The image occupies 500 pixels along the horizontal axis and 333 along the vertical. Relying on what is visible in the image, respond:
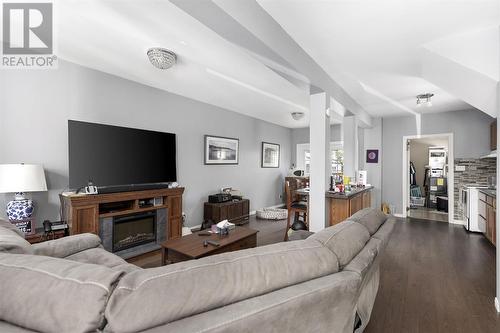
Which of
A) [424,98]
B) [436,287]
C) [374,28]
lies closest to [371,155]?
[424,98]

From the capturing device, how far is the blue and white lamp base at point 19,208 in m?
2.46

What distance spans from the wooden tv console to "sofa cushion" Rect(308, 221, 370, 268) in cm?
272

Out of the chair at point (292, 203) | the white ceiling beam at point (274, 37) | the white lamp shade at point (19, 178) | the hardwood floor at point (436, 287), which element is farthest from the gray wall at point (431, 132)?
the white lamp shade at point (19, 178)

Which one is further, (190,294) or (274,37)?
(274,37)

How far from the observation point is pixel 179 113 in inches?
171

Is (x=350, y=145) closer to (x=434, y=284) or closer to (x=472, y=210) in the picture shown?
(x=472, y=210)

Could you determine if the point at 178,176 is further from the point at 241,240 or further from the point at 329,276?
the point at 329,276

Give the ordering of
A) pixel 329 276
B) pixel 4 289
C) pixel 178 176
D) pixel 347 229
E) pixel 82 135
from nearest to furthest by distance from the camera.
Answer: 1. pixel 4 289
2. pixel 329 276
3. pixel 347 229
4. pixel 82 135
5. pixel 178 176

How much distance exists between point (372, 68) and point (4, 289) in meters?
Result: 3.77

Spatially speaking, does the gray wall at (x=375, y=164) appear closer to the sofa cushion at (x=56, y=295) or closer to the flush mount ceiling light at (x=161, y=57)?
the flush mount ceiling light at (x=161, y=57)

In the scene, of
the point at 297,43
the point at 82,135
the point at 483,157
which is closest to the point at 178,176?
the point at 82,135

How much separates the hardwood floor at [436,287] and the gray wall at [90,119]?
11.0 feet

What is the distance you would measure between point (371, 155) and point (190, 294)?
6.38 metres

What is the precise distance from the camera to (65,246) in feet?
6.17
